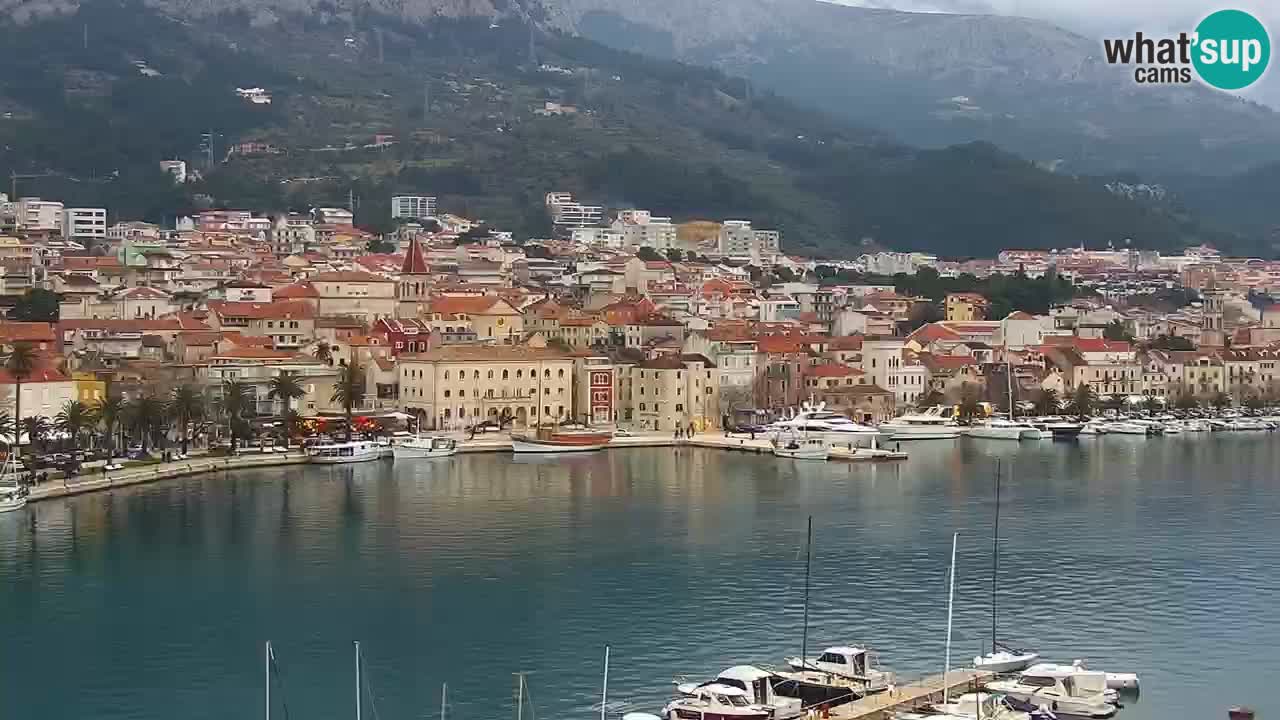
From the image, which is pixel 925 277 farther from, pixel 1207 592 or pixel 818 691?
pixel 818 691

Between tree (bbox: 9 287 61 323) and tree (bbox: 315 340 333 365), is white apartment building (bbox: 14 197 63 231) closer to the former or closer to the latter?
tree (bbox: 9 287 61 323)

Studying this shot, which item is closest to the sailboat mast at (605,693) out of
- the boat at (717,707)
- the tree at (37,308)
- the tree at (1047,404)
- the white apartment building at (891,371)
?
the boat at (717,707)

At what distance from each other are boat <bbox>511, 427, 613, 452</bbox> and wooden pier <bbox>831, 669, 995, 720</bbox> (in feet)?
72.2

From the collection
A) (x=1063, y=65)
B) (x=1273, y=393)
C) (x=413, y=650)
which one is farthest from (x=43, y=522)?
(x=1063, y=65)

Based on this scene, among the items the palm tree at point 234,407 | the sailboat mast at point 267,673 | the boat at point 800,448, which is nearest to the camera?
the sailboat mast at point 267,673

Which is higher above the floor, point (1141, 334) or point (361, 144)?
point (361, 144)

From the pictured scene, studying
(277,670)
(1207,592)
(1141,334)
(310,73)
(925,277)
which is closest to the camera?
(277,670)

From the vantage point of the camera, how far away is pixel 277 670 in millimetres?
17734

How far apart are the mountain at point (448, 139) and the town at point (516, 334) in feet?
25.3

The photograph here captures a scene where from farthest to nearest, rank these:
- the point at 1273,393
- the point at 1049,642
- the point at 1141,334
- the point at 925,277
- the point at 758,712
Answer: the point at 925,277 < the point at 1141,334 < the point at 1273,393 < the point at 1049,642 < the point at 758,712

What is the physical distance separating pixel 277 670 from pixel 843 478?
18366 millimetres

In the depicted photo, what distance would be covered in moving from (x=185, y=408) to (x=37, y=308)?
14.9m

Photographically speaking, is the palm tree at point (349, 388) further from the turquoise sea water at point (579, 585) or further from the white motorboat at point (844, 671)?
the white motorboat at point (844, 671)

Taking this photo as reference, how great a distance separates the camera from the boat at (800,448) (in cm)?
3862
